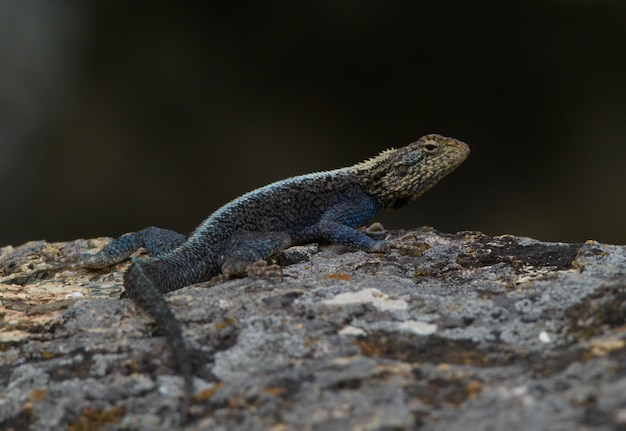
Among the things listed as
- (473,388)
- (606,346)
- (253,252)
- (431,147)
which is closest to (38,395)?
(473,388)

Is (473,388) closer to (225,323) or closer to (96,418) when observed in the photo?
(225,323)

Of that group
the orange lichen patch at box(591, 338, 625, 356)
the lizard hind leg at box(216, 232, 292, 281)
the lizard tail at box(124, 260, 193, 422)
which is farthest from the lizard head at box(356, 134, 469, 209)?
the orange lichen patch at box(591, 338, 625, 356)

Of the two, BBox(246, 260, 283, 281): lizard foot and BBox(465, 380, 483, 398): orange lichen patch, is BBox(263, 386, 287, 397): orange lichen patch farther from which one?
BBox(246, 260, 283, 281): lizard foot

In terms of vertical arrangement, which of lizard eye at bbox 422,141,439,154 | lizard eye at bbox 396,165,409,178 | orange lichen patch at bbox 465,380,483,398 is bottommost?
orange lichen patch at bbox 465,380,483,398

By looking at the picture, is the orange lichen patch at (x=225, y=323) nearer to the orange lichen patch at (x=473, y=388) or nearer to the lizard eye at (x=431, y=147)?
the orange lichen patch at (x=473, y=388)

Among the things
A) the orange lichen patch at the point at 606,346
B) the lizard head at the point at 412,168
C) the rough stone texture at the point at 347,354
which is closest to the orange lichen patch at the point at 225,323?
the rough stone texture at the point at 347,354

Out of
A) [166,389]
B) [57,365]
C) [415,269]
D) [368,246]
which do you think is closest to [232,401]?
[166,389]
